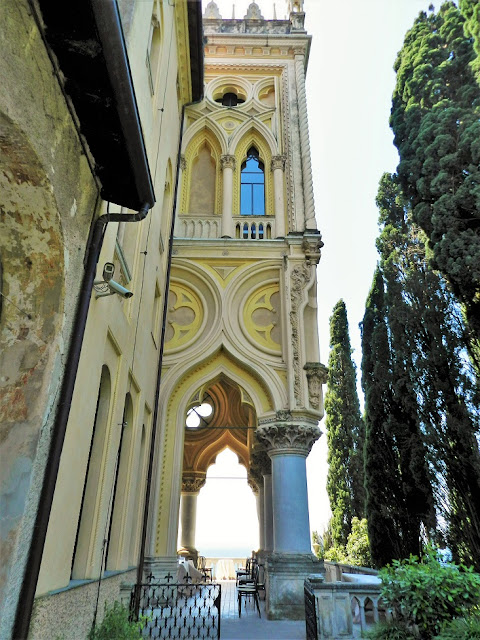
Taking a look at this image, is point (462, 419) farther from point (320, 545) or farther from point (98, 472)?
point (320, 545)

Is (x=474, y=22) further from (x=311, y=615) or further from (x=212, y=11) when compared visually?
(x=311, y=615)

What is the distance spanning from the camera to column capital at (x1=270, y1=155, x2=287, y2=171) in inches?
571

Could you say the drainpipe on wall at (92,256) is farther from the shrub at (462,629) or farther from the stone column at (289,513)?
the stone column at (289,513)

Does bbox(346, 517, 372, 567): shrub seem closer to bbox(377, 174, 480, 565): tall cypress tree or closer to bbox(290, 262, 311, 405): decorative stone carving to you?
bbox(377, 174, 480, 565): tall cypress tree

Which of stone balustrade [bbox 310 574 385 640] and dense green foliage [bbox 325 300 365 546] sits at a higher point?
dense green foliage [bbox 325 300 365 546]

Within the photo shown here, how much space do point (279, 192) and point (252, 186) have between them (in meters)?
1.17

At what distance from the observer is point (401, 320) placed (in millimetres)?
13180

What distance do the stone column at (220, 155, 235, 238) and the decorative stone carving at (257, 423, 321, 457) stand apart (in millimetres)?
5690

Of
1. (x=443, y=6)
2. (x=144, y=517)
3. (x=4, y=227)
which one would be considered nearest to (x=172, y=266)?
Answer: (x=144, y=517)

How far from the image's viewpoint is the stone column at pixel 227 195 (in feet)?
44.2

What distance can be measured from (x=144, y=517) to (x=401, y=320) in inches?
338

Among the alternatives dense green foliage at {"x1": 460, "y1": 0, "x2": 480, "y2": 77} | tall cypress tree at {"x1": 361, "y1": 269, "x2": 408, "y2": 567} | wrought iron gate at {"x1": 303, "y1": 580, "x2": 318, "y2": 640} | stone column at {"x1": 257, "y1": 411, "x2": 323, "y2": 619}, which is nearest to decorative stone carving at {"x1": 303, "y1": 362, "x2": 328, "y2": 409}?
stone column at {"x1": 257, "y1": 411, "x2": 323, "y2": 619}

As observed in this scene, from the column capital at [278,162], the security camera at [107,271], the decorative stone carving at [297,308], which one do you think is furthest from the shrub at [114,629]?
the column capital at [278,162]

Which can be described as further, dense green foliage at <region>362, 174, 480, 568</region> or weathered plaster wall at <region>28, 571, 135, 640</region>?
dense green foliage at <region>362, 174, 480, 568</region>
